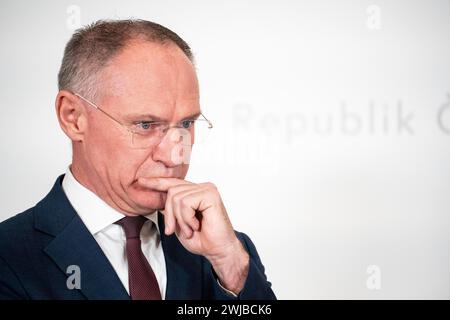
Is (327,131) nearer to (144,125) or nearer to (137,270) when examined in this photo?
(144,125)

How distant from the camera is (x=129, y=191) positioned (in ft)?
5.08

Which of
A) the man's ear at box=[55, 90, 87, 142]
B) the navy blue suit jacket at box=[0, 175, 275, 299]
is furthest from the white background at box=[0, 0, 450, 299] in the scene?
the navy blue suit jacket at box=[0, 175, 275, 299]

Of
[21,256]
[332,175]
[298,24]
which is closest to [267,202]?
[332,175]

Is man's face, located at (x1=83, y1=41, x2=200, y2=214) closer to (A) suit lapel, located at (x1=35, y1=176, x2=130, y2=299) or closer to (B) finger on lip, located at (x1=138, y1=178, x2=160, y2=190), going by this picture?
(B) finger on lip, located at (x1=138, y1=178, x2=160, y2=190)

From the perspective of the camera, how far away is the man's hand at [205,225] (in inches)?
59.3

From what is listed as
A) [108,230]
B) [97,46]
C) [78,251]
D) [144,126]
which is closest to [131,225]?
[108,230]

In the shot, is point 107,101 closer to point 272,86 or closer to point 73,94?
point 73,94

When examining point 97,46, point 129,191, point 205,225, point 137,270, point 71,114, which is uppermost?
point 97,46

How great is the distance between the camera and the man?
1.49m

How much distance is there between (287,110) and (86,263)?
1.23m

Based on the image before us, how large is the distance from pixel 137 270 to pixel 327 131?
4.00 feet

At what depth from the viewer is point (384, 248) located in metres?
2.56

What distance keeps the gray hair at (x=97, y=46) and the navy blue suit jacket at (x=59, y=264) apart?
0.30 m

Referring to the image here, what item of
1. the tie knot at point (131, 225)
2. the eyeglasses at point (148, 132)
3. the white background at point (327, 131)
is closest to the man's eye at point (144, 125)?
the eyeglasses at point (148, 132)
